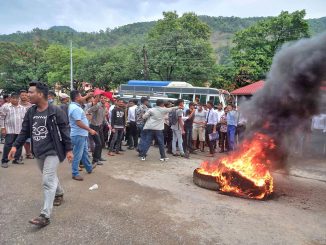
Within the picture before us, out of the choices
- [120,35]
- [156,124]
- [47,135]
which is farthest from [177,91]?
[120,35]

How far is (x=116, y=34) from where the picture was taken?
444ft

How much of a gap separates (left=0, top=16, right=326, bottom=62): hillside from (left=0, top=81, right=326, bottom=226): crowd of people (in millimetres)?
78957

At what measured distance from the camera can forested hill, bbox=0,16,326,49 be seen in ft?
360

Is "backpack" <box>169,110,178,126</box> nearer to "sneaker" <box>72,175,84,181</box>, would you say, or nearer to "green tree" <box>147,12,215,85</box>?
"sneaker" <box>72,175,84,181</box>

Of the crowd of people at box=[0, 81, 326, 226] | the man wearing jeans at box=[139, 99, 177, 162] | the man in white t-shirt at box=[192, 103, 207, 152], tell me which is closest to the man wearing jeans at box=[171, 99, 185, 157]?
the crowd of people at box=[0, 81, 326, 226]

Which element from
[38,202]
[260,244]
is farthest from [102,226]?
[260,244]

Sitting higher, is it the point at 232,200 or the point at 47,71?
the point at 47,71

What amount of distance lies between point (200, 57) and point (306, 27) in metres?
10.4

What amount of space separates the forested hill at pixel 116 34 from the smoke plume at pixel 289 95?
264ft

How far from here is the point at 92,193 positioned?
5879 mm

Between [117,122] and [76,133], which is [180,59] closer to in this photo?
[117,122]

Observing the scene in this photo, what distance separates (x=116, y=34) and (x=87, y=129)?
135 m

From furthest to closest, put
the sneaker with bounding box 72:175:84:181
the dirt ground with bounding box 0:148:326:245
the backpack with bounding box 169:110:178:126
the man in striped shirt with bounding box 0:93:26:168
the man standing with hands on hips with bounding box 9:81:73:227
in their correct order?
1. the backpack with bounding box 169:110:178:126
2. the man in striped shirt with bounding box 0:93:26:168
3. the sneaker with bounding box 72:175:84:181
4. the man standing with hands on hips with bounding box 9:81:73:227
5. the dirt ground with bounding box 0:148:326:245

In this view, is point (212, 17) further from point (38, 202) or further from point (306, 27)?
point (38, 202)
